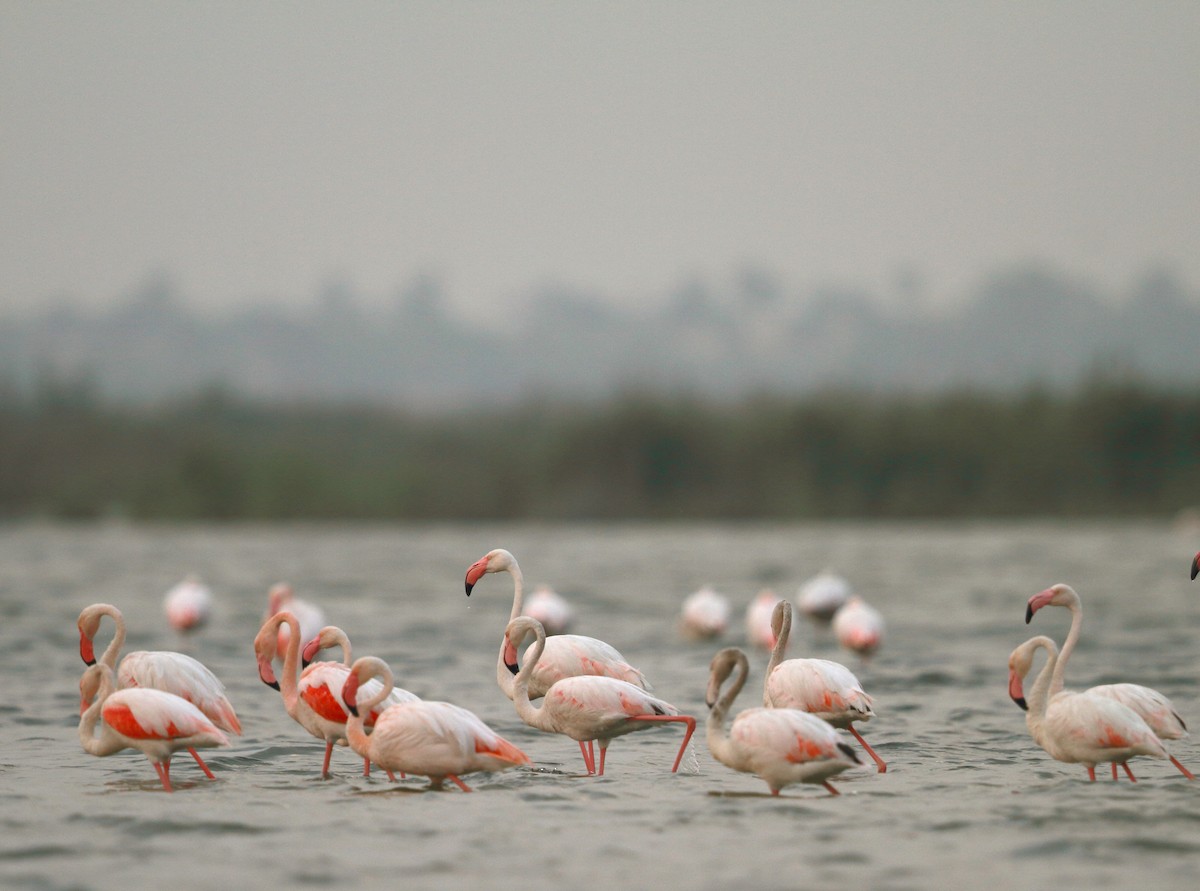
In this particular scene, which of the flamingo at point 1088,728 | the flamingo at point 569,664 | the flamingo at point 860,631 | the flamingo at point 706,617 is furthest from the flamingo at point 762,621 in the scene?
the flamingo at point 1088,728

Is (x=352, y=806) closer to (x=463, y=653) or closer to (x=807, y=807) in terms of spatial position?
(x=807, y=807)

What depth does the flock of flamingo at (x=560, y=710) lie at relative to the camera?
7.51 meters

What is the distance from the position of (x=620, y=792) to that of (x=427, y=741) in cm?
110

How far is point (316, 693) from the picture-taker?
823 centimetres

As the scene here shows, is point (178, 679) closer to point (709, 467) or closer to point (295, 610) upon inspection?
point (295, 610)

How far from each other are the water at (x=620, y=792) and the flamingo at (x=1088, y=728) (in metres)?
0.22

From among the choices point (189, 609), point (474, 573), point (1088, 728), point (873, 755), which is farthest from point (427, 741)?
point (189, 609)

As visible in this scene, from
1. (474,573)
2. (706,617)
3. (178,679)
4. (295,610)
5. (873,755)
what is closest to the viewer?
(178,679)

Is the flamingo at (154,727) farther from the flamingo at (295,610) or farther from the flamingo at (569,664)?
the flamingo at (295,610)

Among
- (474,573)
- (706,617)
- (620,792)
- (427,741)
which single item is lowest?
(620,792)

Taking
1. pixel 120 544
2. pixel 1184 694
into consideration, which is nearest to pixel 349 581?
pixel 120 544

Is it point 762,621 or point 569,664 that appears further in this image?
point 762,621

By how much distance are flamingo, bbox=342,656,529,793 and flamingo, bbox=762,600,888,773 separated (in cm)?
158

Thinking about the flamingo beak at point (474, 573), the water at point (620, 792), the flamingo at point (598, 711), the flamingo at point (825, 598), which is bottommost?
the water at point (620, 792)
